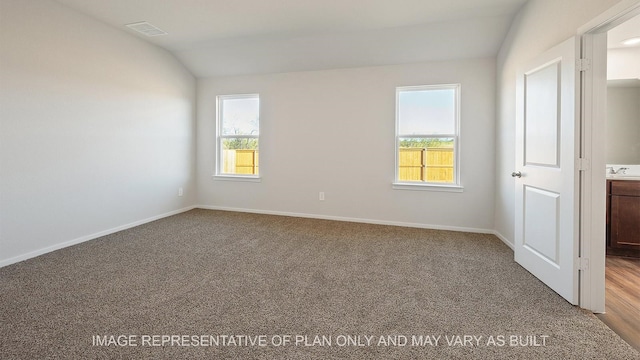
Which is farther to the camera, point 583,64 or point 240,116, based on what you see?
point 240,116

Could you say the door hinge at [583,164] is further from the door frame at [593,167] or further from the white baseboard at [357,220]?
the white baseboard at [357,220]

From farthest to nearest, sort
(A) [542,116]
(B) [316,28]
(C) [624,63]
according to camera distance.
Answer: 1. (B) [316,28]
2. (C) [624,63]
3. (A) [542,116]

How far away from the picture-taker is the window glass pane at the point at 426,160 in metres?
4.19

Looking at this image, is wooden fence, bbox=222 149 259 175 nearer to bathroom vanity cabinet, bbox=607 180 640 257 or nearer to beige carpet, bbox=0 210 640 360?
beige carpet, bbox=0 210 640 360

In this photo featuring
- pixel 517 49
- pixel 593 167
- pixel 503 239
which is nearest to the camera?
pixel 593 167

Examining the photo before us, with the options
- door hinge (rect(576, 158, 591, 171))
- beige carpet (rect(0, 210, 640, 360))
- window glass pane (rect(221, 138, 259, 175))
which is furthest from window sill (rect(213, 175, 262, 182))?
door hinge (rect(576, 158, 591, 171))

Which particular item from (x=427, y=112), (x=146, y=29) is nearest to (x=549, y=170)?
(x=427, y=112)

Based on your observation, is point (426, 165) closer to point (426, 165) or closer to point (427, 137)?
point (426, 165)

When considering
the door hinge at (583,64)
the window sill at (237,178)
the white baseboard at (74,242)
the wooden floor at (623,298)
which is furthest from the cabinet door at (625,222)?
the white baseboard at (74,242)

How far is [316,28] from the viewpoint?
375 cm

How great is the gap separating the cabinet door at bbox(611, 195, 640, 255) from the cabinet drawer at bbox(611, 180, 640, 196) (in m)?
0.04

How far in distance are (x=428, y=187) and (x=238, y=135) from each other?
3.31 meters

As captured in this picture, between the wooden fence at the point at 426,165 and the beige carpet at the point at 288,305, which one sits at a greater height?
the wooden fence at the point at 426,165

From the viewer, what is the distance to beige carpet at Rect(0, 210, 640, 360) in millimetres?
1609
